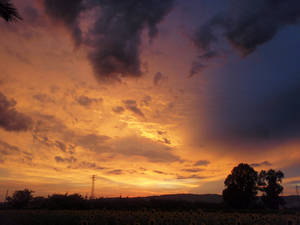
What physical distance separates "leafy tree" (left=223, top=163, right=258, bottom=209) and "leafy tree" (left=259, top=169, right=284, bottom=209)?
6554 mm

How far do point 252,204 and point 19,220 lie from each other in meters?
70.6

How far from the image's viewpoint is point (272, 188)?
8488 centimetres

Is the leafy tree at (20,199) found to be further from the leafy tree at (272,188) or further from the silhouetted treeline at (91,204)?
the leafy tree at (272,188)

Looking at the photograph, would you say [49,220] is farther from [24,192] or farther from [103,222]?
[24,192]

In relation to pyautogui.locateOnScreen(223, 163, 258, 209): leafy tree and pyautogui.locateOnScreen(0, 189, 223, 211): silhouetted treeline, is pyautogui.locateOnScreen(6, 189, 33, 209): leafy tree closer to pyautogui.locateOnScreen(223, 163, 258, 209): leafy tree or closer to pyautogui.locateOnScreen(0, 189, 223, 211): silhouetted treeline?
pyautogui.locateOnScreen(0, 189, 223, 211): silhouetted treeline

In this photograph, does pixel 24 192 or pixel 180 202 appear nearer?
pixel 180 202

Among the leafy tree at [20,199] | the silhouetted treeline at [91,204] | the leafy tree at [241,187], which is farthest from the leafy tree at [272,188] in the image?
the leafy tree at [20,199]

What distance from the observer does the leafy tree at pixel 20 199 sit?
6994 centimetres

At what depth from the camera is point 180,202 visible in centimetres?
5447

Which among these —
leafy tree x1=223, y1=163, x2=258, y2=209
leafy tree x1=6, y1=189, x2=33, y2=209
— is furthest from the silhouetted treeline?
leafy tree x1=223, y1=163, x2=258, y2=209

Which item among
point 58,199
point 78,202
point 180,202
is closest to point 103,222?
point 78,202

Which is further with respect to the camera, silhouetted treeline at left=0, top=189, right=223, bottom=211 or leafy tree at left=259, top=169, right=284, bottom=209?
leafy tree at left=259, top=169, right=284, bottom=209

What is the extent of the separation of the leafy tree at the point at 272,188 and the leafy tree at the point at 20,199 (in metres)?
67.3

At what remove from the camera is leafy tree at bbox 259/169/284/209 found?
272 ft
